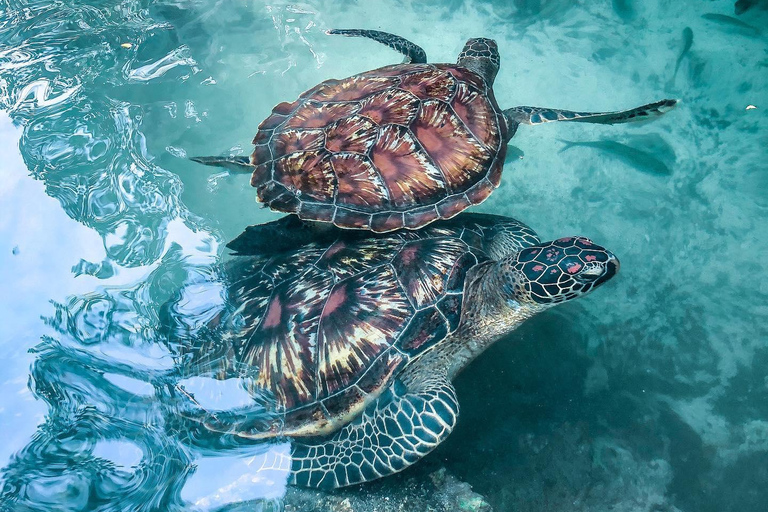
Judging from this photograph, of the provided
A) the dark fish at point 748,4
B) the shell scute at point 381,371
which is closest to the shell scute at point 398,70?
the shell scute at point 381,371

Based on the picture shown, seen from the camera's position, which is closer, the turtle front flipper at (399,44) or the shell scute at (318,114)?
the shell scute at (318,114)

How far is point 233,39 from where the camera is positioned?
3.74 meters

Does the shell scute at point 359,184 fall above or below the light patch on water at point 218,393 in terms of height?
above

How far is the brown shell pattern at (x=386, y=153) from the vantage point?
2.40 metres

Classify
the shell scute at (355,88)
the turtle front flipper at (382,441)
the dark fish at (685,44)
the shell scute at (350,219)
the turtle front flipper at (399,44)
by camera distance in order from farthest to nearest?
the dark fish at (685,44) → the turtle front flipper at (399,44) → the shell scute at (355,88) → the shell scute at (350,219) → the turtle front flipper at (382,441)

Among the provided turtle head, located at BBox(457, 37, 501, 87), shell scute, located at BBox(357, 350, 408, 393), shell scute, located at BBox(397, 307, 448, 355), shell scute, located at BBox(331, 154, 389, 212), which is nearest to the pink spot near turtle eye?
shell scute, located at BBox(397, 307, 448, 355)

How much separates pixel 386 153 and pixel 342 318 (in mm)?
978

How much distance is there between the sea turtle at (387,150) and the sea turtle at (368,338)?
0.85 feet

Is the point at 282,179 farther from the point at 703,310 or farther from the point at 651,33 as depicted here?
the point at 651,33

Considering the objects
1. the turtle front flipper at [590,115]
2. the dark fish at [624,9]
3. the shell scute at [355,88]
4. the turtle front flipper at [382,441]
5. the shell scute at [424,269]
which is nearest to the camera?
the turtle front flipper at [382,441]

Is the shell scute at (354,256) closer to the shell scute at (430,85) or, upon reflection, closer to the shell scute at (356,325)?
the shell scute at (356,325)

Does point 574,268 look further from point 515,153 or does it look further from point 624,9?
point 624,9

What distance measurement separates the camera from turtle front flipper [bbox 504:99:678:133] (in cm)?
281

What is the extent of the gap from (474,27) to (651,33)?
1543 millimetres
